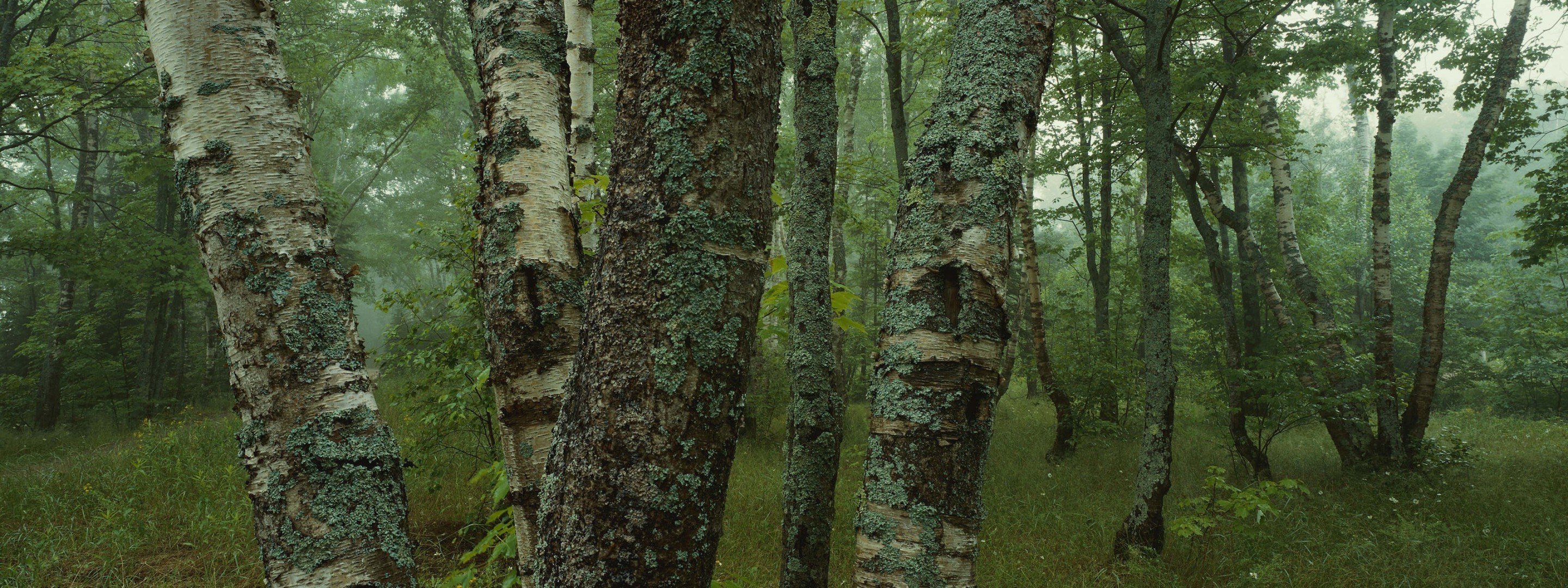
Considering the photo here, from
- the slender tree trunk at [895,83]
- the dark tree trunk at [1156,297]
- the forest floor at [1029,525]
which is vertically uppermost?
the slender tree trunk at [895,83]

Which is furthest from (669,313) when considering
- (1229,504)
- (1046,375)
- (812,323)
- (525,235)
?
(1046,375)

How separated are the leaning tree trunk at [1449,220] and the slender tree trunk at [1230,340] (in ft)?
6.10

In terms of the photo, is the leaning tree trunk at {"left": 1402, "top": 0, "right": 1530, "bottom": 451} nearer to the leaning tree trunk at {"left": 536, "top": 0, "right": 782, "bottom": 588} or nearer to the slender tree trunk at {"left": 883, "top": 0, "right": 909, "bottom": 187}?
the slender tree trunk at {"left": 883, "top": 0, "right": 909, "bottom": 187}

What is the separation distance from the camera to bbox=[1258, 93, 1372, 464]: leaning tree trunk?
27.4 feet

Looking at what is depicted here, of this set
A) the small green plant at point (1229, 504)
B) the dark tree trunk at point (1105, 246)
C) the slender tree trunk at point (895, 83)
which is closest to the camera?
the small green plant at point (1229, 504)

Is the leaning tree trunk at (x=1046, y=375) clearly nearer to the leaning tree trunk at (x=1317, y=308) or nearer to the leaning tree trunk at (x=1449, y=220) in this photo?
the leaning tree trunk at (x=1317, y=308)

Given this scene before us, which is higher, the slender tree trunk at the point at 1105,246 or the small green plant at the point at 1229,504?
the slender tree trunk at the point at 1105,246

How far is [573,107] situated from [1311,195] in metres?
24.3

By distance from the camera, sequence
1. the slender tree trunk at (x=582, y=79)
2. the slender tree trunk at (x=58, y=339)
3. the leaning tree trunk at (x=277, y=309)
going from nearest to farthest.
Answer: the leaning tree trunk at (x=277, y=309)
the slender tree trunk at (x=582, y=79)
the slender tree trunk at (x=58, y=339)

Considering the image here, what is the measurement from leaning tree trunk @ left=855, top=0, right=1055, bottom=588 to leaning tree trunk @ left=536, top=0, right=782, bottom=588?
1.32ft

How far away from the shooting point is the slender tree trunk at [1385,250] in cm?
809

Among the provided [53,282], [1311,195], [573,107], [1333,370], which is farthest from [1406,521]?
[53,282]

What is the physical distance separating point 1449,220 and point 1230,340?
9.07 ft

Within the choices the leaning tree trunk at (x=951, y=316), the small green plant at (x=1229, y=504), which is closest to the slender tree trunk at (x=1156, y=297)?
the small green plant at (x=1229, y=504)
